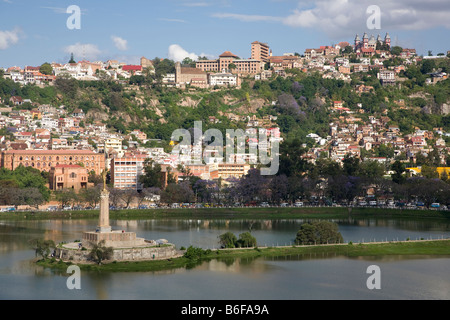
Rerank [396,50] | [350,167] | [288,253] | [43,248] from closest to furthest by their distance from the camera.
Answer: [43,248]
[288,253]
[350,167]
[396,50]

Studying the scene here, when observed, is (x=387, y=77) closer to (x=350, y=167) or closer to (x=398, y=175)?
(x=350, y=167)

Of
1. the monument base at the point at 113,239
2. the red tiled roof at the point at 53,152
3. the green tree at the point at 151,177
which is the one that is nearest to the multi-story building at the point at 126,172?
the green tree at the point at 151,177

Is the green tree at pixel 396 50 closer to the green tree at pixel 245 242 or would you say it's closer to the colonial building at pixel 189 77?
the colonial building at pixel 189 77

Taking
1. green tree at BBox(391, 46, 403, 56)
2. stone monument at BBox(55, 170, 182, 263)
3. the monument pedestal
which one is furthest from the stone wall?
green tree at BBox(391, 46, 403, 56)

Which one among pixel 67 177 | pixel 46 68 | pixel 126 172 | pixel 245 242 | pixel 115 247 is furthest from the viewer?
pixel 46 68

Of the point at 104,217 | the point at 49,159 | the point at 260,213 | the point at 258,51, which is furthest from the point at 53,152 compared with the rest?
the point at 258,51

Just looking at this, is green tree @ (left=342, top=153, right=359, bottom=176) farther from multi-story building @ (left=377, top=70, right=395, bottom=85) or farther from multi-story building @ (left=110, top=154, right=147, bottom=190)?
multi-story building @ (left=377, top=70, right=395, bottom=85)
